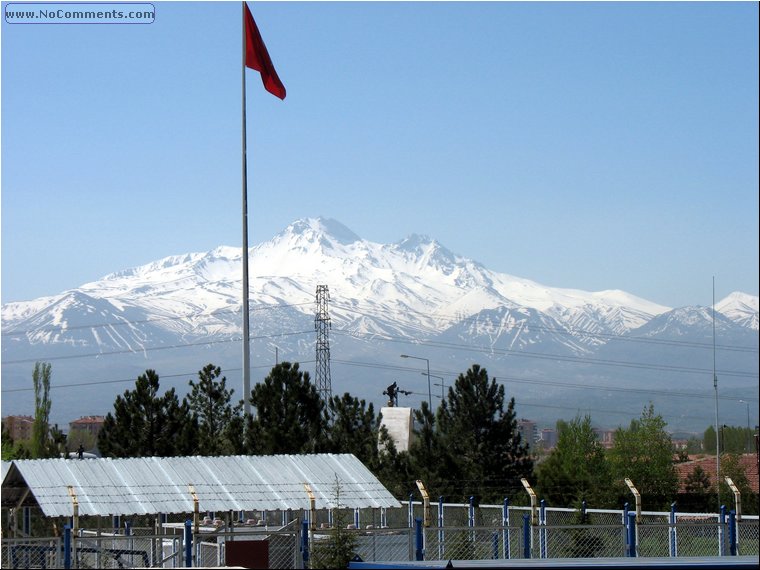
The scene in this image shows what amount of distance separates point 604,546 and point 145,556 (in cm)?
972

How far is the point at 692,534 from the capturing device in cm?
2906

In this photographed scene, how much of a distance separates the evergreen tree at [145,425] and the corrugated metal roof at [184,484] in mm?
15069

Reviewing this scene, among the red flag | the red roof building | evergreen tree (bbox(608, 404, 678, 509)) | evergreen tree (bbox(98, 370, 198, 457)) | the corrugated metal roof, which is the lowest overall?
the red roof building

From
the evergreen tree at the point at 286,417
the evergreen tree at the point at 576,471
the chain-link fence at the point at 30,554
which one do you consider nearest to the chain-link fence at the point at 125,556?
the chain-link fence at the point at 30,554

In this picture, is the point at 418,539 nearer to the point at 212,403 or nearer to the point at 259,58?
the point at 259,58

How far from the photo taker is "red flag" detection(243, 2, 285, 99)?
43188 mm

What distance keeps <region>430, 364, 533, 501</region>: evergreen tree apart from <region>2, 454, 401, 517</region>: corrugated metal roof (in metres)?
20.5

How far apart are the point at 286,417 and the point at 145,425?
19.2 ft

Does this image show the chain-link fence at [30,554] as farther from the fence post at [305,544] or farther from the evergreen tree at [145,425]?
the evergreen tree at [145,425]

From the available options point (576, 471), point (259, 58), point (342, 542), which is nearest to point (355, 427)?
point (259, 58)

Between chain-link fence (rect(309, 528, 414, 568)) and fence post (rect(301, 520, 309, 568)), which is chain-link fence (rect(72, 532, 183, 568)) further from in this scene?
chain-link fence (rect(309, 528, 414, 568))

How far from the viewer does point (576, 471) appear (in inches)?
2640

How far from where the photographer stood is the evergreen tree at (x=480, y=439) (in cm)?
4766

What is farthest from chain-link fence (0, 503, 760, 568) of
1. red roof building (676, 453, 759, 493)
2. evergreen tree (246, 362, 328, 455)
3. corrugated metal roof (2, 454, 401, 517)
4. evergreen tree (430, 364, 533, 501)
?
red roof building (676, 453, 759, 493)
